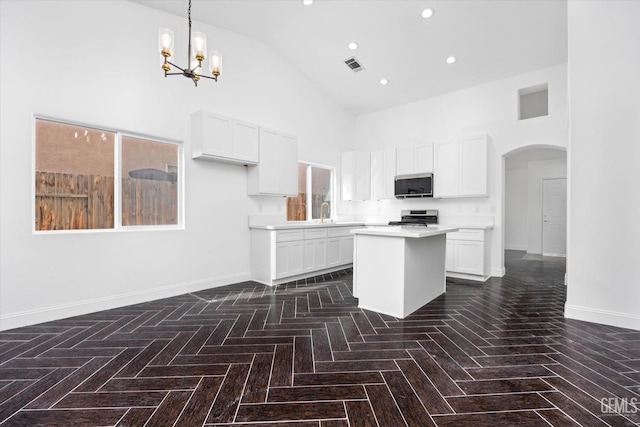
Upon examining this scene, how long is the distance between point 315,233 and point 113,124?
314 centimetres

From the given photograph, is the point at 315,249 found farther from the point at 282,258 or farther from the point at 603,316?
the point at 603,316

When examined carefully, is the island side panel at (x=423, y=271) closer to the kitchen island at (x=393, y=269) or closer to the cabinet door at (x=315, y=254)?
the kitchen island at (x=393, y=269)

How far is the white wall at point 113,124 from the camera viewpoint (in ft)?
9.34

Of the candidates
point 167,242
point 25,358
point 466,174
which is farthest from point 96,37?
point 466,174

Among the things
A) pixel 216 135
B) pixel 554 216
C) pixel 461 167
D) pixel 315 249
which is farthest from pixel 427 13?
pixel 554 216

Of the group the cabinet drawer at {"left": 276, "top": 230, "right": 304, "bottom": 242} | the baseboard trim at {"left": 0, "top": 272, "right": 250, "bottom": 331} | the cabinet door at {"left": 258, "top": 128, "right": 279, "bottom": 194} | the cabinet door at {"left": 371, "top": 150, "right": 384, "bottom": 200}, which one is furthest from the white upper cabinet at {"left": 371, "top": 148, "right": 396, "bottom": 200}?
the baseboard trim at {"left": 0, "top": 272, "right": 250, "bottom": 331}

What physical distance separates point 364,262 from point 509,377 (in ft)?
5.55

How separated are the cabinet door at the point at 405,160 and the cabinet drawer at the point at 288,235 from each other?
2498 mm

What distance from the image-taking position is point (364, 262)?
11.1 ft

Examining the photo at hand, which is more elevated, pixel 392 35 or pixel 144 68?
pixel 392 35

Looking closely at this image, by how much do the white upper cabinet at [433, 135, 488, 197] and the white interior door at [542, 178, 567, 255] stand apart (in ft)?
13.2

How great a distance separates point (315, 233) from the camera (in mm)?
5047

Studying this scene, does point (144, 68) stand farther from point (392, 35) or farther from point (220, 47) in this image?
point (392, 35)

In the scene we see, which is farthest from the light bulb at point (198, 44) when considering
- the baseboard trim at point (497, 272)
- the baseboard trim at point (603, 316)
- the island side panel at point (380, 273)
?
the baseboard trim at point (497, 272)
